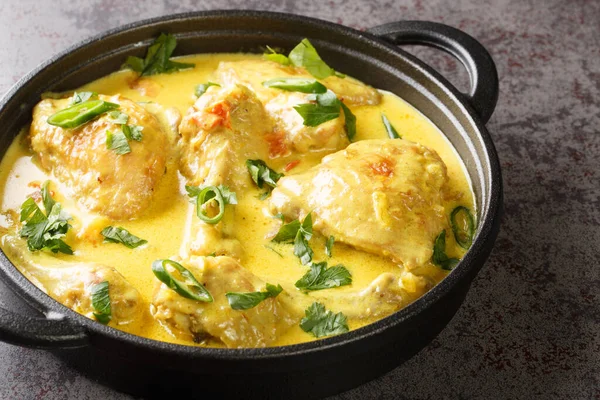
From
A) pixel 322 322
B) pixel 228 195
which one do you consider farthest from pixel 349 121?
pixel 322 322

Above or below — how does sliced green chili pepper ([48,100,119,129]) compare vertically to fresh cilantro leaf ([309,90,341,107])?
above

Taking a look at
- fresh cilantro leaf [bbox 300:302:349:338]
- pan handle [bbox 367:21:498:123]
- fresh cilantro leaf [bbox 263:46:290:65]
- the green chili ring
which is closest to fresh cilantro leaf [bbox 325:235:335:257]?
fresh cilantro leaf [bbox 300:302:349:338]

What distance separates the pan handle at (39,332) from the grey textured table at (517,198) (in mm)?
364

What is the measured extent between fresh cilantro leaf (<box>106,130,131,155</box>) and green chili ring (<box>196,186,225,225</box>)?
42cm

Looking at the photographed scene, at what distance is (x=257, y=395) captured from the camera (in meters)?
3.62

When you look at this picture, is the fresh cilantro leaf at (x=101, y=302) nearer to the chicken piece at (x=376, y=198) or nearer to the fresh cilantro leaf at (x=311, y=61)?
the chicken piece at (x=376, y=198)

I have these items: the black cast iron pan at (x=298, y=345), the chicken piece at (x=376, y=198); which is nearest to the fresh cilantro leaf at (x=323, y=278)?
the chicken piece at (x=376, y=198)

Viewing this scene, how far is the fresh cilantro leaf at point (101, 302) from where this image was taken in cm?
364

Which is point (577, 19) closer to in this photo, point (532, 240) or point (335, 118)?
point (532, 240)

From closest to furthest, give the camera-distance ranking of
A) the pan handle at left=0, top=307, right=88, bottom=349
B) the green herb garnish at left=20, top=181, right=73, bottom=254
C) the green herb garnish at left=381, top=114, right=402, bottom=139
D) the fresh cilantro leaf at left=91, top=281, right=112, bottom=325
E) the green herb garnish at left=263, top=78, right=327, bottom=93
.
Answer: the pan handle at left=0, top=307, right=88, bottom=349
the fresh cilantro leaf at left=91, top=281, right=112, bottom=325
the green herb garnish at left=20, top=181, right=73, bottom=254
the green herb garnish at left=263, top=78, right=327, bottom=93
the green herb garnish at left=381, top=114, right=402, bottom=139

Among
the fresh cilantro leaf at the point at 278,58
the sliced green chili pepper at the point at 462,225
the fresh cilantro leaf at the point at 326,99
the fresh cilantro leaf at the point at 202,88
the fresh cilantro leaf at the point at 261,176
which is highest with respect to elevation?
the fresh cilantro leaf at the point at 326,99

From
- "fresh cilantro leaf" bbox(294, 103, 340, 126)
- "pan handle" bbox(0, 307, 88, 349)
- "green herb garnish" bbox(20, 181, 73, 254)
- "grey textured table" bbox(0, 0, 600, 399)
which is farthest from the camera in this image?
"fresh cilantro leaf" bbox(294, 103, 340, 126)

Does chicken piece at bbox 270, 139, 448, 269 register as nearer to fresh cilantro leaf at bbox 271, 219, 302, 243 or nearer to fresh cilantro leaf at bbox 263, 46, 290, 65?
fresh cilantro leaf at bbox 271, 219, 302, 243

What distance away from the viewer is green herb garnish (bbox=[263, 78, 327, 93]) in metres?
4.58
